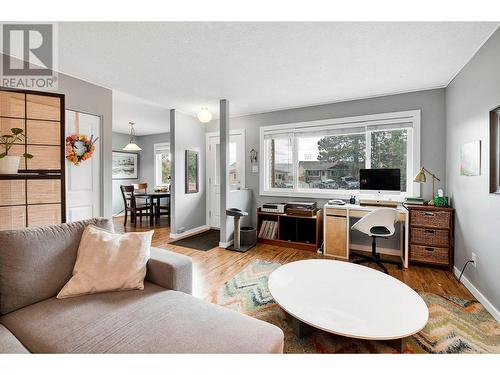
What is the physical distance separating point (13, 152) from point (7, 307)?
1846 millimetres

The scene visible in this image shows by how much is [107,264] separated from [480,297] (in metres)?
3.18

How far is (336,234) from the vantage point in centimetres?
327

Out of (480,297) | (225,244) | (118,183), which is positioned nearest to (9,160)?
(225,244)

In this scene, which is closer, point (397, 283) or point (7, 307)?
point (7, 307)

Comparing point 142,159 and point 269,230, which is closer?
point 269,230

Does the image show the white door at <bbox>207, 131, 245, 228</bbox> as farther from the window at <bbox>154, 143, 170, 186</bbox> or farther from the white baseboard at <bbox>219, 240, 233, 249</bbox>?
the window at <bbox>154, 143, 170, 186</bbox>

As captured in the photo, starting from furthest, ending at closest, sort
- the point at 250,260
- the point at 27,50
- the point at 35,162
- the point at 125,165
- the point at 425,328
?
the point at 125,165
the point at 250,260
the point at 35,162
the point at 27,50
the point at 425,328

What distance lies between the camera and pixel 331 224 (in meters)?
3.29

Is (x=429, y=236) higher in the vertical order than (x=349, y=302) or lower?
higher

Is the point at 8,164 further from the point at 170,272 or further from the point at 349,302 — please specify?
the point at 349,302

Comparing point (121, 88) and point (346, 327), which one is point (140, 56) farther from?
point (346, 327)

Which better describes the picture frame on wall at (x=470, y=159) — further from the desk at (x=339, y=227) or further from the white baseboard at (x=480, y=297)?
the white baseboard at (x=480, y=297)

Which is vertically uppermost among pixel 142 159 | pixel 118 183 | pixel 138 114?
pixel 138 114
